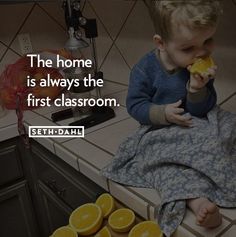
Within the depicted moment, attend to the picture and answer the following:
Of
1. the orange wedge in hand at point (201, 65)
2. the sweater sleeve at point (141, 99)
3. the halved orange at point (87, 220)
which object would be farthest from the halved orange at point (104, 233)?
the orange wedge in hand at point (201, 65)

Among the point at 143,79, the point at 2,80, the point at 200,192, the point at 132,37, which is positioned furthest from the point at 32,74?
the point at 200,192

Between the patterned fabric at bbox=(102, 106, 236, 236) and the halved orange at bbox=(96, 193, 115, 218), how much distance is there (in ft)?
0.19

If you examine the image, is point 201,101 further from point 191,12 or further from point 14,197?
point 14,197

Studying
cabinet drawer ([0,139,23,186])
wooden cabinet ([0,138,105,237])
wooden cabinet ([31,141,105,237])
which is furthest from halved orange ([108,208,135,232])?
cabinet drawer ([0,139,23,186])

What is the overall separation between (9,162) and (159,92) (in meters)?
Answer: 0.69

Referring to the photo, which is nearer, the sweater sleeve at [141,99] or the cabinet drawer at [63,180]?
the sweater sleeve at [141,99]

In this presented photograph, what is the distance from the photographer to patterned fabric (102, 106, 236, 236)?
0.60 m

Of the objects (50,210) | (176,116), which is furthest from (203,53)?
(50,210)

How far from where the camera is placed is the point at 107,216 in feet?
2.42

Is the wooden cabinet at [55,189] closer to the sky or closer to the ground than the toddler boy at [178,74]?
closer to the ground

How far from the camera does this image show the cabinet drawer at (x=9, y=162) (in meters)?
1.17

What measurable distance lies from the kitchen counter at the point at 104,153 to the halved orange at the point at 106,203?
16 millimetres

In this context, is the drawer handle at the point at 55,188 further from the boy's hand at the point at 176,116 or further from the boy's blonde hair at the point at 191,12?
the boy's blonde hair at the point at 191,12

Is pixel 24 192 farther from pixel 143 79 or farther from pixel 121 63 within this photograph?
pixel 143 79
